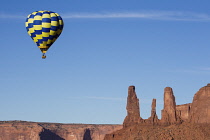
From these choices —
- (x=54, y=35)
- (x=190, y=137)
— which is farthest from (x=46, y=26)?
(x=190, y=137)

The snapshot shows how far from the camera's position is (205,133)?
653ft

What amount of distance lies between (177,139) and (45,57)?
88363mm

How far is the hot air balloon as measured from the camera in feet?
419

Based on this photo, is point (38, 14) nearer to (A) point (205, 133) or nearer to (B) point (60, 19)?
(B) point (60, 19)

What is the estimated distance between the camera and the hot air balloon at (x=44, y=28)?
12784cm

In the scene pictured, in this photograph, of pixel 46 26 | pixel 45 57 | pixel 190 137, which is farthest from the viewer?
pixel 190 137

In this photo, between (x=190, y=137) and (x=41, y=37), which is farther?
(x=190, y=137)

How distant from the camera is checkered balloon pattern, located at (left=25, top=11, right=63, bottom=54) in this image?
420 feet

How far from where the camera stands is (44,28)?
128500 mm

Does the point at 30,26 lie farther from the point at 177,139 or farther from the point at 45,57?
the point at 177,139

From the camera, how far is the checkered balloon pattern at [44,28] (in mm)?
127875

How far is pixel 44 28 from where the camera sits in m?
128

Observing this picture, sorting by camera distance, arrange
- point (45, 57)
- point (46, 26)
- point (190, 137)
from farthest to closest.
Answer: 1. point (190, 137)
2. point (46, 26)
3. point (45, 57)

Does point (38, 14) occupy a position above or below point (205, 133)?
above
